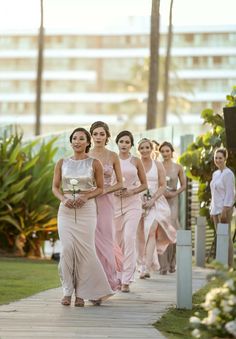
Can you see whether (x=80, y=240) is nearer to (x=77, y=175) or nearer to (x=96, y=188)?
(x=96, y=188)

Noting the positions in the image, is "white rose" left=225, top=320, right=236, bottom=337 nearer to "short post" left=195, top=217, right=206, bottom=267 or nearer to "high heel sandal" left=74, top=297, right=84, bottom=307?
"high heel sandal" left=74, top=297, right=84, bottom=307

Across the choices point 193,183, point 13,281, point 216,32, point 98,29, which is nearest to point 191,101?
point 216,32

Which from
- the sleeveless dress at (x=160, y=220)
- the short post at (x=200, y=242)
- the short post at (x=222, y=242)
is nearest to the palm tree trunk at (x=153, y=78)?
the short post at (x=200, y=242)

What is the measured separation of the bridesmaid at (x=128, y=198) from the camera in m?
18.6

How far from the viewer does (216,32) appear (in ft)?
581

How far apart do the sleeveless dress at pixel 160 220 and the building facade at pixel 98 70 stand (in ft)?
476

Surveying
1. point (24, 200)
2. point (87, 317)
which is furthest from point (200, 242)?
point (87, 317)

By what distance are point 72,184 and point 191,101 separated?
157 m

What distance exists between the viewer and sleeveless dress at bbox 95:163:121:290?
648 inches

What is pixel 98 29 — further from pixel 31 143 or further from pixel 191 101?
pixel 31 143

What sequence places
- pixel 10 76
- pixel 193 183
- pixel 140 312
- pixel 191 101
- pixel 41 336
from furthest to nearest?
1. pixel 10 76
2. pixel 191 101
3. pixel 193 183
4. pixel 140 312
5. pixel 41 336

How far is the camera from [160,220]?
21859 millimetres

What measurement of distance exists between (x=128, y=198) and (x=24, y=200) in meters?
9.08

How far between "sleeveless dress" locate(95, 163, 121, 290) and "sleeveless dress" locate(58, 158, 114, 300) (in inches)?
30.9
